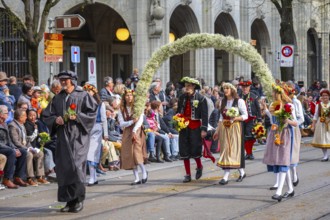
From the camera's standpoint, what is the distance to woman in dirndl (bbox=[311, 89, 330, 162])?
62.1ft

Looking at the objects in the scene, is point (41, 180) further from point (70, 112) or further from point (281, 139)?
point (281, 139)

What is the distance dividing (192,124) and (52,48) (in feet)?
18.2

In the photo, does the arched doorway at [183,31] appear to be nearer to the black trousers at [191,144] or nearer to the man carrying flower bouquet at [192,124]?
the man carrying flower bouquet at [192,124]

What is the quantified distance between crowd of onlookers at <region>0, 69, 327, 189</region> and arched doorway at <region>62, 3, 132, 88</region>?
32.5 feet

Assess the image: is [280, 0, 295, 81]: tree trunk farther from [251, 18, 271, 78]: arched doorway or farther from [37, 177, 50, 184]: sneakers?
[37, 177, 50, 184]: sneakers

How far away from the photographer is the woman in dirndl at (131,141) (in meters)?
14.6

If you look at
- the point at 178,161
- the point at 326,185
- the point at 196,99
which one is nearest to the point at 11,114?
the point at 196,99

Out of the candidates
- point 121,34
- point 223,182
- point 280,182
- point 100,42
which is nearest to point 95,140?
point 223,182

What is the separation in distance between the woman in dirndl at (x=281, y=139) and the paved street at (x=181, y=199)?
474 millimetres

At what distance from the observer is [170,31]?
34.6m

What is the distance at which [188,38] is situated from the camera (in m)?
14.6

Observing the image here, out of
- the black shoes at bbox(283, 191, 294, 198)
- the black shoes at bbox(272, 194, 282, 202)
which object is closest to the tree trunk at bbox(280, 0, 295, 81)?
the black shoes at bbox(283, 191, 294, 198)

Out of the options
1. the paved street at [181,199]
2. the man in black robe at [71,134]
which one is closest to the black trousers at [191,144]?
the paved street at [181,199]

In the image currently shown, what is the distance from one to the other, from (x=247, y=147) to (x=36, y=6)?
258 inches
